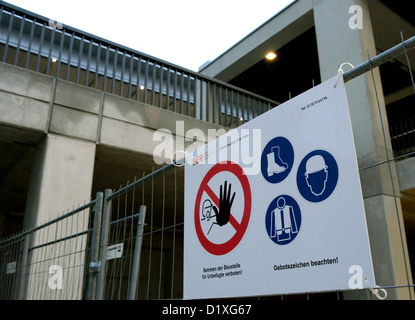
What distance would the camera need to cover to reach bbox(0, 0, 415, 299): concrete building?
675cm

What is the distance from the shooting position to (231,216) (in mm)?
2918

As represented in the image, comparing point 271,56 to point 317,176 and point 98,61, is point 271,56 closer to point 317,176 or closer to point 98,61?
point 98,61

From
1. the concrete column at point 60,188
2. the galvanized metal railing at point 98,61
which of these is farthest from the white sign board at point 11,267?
the galvanized metal railing at point 98,61

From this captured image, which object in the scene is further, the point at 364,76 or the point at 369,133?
the point at 364,76

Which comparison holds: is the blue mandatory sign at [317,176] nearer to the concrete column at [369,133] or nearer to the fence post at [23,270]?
the concrete column at [369,133]

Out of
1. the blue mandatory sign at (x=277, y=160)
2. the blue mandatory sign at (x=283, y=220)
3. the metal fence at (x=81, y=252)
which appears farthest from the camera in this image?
the metal fence at (x=81, y=252)

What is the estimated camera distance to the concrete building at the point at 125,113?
675 centimetres

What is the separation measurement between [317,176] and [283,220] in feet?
1.19

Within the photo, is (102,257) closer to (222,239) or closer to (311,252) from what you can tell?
(222,239)

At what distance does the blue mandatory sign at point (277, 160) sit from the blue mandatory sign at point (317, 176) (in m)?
0.12

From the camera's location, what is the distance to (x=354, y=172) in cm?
212

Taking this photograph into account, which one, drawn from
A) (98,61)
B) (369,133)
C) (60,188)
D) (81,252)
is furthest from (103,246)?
(369,133)

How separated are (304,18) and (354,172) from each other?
9.68 meters
